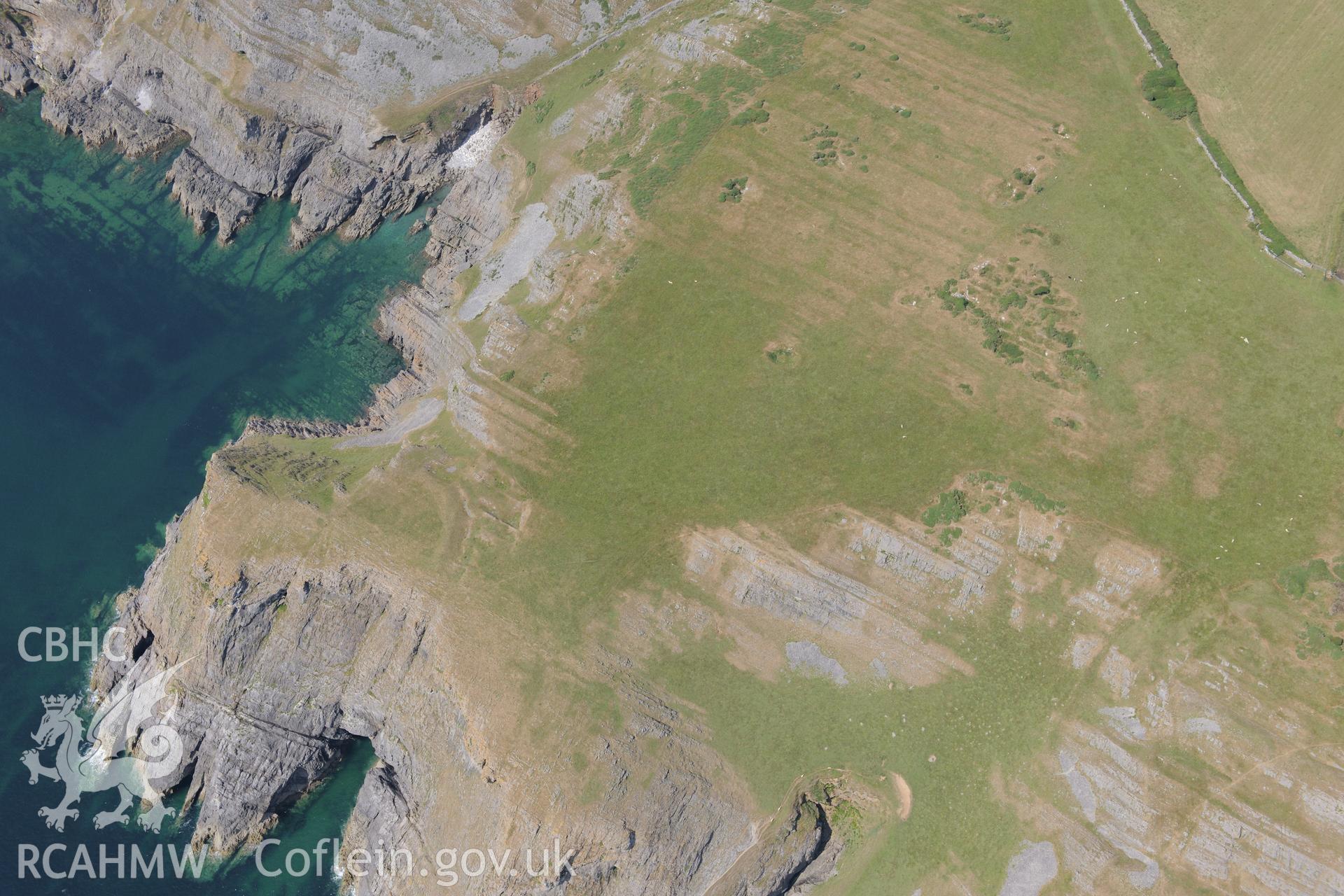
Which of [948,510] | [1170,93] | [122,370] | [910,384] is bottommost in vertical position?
[122,370]

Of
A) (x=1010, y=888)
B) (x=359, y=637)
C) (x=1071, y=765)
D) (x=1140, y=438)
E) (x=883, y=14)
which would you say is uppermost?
(x=883, y=14)

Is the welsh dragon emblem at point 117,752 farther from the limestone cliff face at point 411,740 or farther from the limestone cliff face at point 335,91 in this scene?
the limestone cliff face at point 335,91

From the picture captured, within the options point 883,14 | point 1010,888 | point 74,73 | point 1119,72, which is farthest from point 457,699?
point 74,73

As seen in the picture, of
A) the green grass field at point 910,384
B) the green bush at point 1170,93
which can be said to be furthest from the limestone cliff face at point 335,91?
the green bush at point 1170,93

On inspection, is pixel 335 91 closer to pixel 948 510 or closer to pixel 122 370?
pixel 122 370

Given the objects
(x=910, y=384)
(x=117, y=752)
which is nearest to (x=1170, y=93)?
(x=910, y=384)

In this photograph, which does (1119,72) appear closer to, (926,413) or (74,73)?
(926,413)
